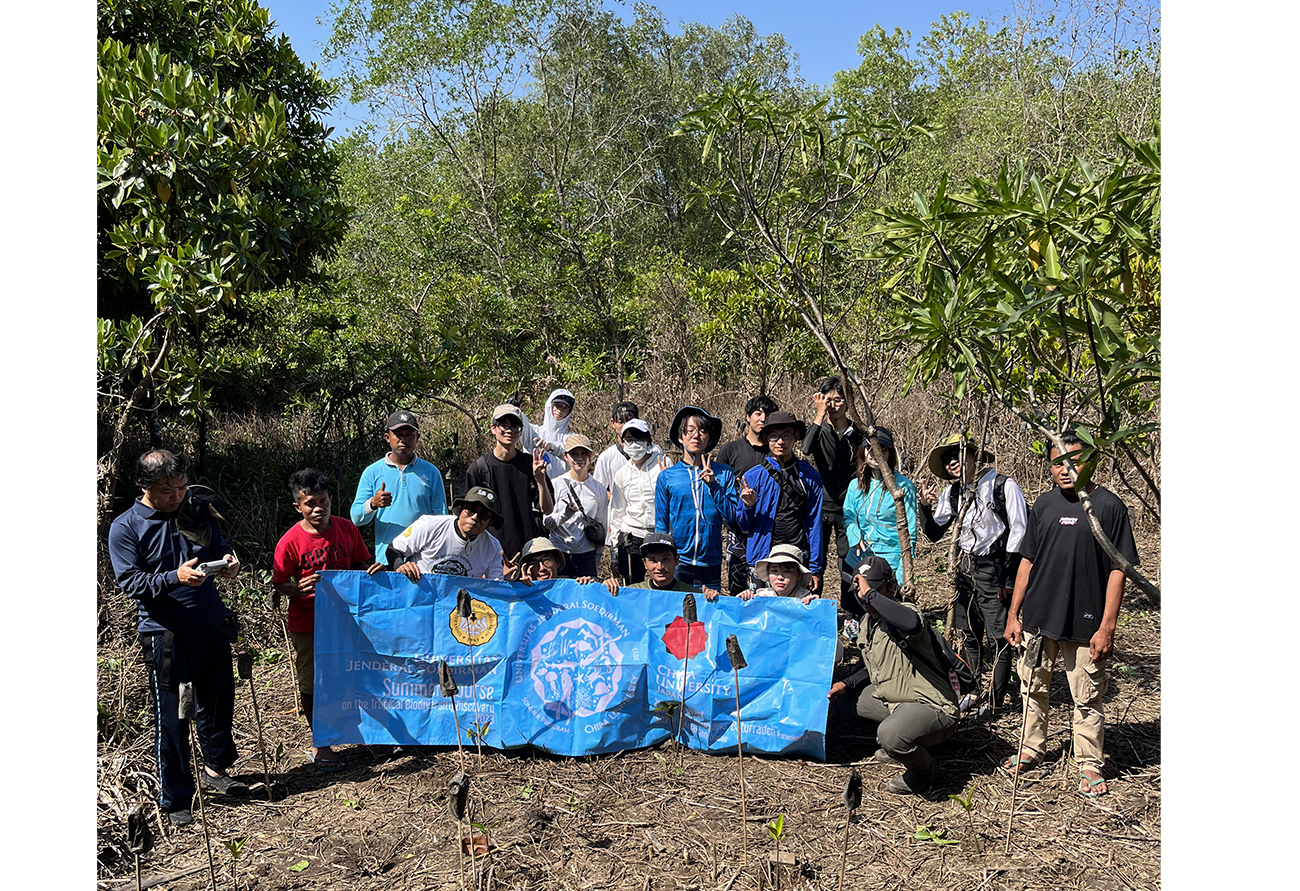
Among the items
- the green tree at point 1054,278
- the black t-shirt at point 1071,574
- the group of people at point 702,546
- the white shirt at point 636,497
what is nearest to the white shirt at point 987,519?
the group of people at point 702,546

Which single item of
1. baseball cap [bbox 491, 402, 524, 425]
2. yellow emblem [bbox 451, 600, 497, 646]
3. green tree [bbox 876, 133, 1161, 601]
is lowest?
yellow emblem [bbox 451, 600, 497, 646]

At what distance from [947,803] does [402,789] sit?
118 inches

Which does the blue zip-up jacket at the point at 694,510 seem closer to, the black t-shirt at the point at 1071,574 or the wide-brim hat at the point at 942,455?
the wide-brim hat at the point at 942,455

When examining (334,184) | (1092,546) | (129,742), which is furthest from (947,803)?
(334,184)

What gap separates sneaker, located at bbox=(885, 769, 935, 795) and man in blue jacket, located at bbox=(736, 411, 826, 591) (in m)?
1.41

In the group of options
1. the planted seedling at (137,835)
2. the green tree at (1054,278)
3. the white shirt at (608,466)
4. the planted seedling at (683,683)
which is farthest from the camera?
the white shirt at (608,466)

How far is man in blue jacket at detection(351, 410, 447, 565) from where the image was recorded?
6.23 m

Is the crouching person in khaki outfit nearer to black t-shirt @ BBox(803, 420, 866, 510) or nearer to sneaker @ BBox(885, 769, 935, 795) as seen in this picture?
sneaker @ BBox(885, 769, 935, 795)

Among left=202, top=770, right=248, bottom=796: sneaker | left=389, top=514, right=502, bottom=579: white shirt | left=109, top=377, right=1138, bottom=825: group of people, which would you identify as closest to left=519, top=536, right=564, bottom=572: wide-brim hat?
left=109, top=377, right=1138, bottom=825: group of people

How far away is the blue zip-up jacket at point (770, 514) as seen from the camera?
609 centimetres

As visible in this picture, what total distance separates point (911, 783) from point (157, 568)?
421 cm

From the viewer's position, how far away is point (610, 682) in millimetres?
5391

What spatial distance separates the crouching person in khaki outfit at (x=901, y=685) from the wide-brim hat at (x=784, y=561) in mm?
447

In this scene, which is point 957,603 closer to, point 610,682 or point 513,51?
point 610,682
